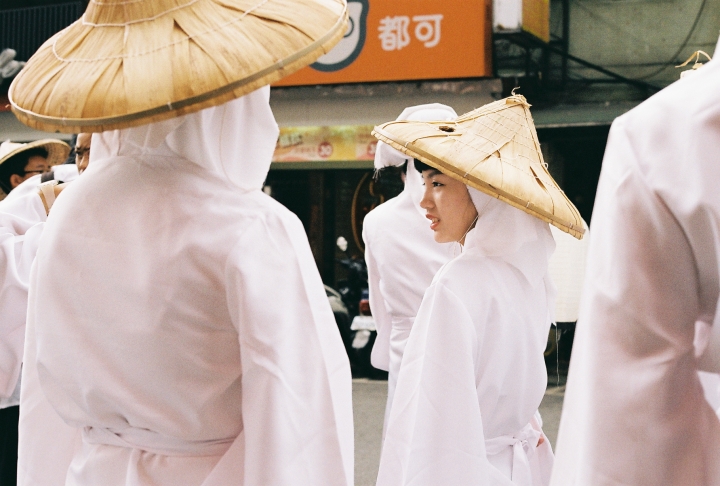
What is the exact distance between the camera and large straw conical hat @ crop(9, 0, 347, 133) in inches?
77.4

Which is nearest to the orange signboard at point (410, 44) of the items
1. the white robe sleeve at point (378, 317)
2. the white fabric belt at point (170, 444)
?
the white robe sleeve at point (378, 317)

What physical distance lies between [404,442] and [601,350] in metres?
2.17

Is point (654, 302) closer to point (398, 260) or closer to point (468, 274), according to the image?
point (468, 274)

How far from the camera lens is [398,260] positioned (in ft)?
17.3

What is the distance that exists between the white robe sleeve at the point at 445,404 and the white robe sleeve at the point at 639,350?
6.21ft

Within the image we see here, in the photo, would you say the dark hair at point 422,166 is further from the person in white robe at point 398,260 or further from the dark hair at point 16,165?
the dark hair at point 16,165

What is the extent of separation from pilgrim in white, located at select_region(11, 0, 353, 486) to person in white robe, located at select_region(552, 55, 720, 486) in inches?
37.7

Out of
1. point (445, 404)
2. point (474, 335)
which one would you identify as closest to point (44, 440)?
point (445, 404)

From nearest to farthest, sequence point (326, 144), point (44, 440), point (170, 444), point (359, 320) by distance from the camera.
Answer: point (170, 444), point (44, 440), point (359, 320), point (326, 144)

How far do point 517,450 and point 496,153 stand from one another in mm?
1041

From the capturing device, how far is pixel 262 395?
2125 mm

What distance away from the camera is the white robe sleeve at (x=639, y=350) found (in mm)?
1217

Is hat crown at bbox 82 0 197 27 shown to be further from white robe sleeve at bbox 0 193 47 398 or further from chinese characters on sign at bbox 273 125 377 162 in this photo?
chinese characters on sign at bbox 273 125 377 162

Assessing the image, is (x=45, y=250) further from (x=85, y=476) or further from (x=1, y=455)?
(x=1, y=455)
